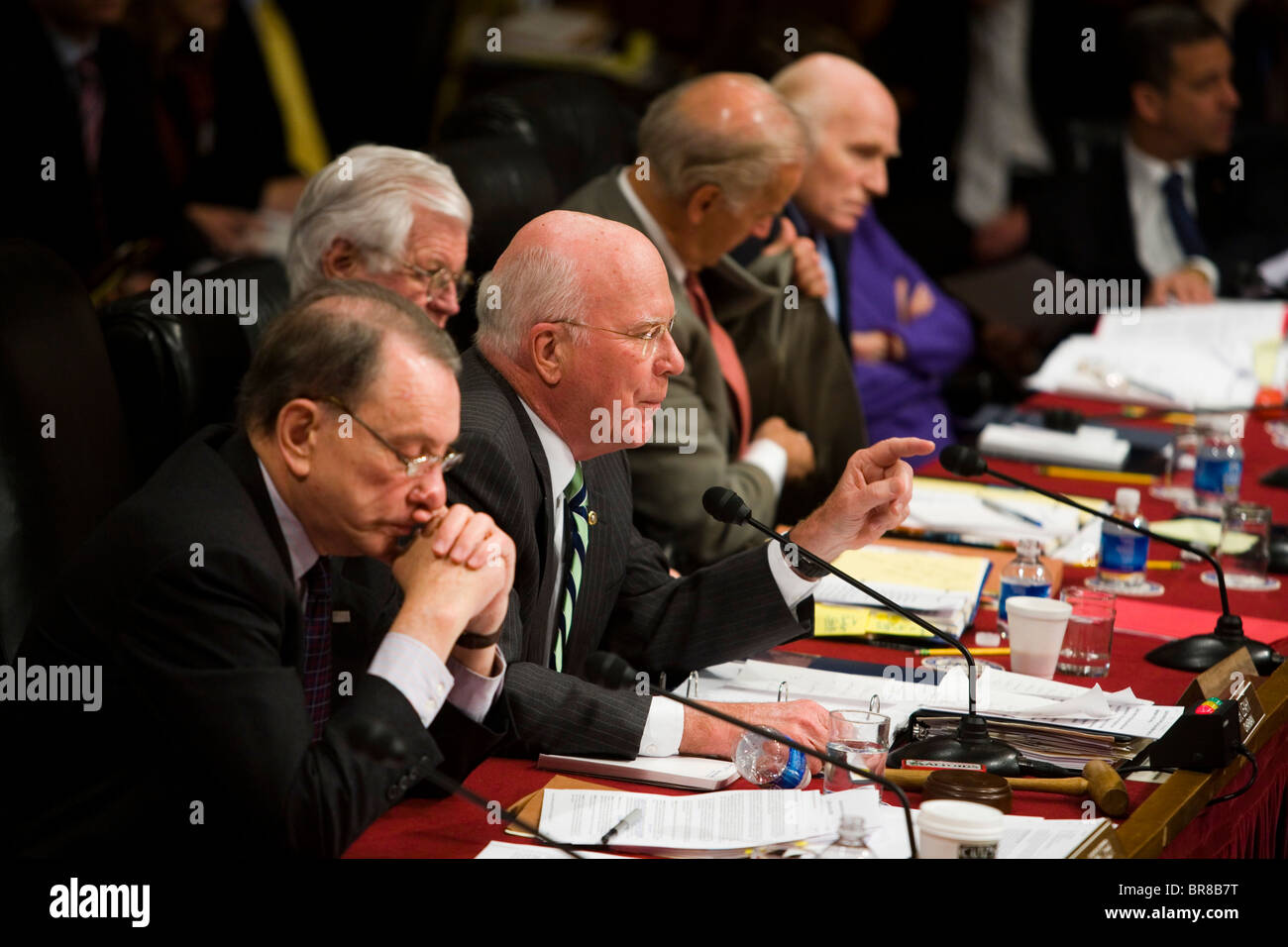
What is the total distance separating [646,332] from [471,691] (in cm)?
59

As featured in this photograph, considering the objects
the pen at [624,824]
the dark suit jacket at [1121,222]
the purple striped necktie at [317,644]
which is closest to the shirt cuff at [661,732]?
the pen at [624,824]

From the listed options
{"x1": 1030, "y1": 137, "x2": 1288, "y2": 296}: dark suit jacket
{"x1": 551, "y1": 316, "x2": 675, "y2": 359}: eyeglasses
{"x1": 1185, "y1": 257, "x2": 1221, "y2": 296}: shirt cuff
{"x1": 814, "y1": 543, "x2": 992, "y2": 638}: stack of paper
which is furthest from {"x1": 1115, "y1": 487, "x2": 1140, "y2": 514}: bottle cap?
{"x1": 1030, "y1": 137, "x2": 1288, "y2": 296}: dark suit jacket

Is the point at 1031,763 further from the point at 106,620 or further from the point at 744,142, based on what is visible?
the point at 744,142

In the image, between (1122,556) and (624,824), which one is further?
(1122,556)

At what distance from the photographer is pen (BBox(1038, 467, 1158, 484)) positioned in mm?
3537

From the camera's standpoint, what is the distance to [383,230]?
9.20ft

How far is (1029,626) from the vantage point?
7.77 ft

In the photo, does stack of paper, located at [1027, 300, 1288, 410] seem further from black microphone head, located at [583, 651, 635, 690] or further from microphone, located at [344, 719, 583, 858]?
microphone, located at [344, 719, 583, 858]

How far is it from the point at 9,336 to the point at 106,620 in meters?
0.79

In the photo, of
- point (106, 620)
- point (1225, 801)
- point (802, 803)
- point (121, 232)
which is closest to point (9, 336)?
→ point (106, 620)

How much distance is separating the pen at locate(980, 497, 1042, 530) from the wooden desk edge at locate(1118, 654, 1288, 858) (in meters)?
0.99

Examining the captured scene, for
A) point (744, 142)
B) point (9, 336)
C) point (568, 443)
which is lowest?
point (568, 443)

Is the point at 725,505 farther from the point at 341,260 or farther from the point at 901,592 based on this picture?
the point at 341,260

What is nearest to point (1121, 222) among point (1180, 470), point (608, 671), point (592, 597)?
point (1180, 470)
